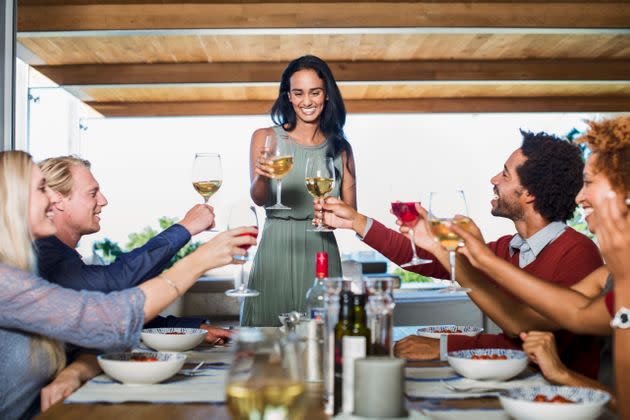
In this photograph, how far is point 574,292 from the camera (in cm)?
178

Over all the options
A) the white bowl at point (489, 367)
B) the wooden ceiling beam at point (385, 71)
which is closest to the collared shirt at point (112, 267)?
the white bowl at point (489, 367)

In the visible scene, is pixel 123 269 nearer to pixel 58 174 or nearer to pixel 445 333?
pixel 58 174

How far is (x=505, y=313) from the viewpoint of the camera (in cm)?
212

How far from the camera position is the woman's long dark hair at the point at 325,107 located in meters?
2.91

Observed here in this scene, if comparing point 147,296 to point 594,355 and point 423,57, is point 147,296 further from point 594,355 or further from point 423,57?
point 423,57

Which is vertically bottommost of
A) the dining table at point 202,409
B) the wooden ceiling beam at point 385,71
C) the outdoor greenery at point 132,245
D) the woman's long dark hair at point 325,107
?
the outdoor greenery at point 132,245

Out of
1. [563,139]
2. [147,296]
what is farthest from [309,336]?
[563,139]

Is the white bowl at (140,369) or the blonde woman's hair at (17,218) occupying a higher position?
the blonde woman's hair at (17,218)

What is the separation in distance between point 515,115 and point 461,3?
3.60m

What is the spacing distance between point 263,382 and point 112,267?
4.80 ft

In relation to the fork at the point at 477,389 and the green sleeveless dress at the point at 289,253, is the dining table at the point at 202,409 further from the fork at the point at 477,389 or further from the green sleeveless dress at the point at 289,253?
the green sleeveless dress at the point at 289,253

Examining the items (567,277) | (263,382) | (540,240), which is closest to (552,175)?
(540,240)

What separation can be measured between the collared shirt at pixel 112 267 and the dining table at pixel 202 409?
711 millimetres

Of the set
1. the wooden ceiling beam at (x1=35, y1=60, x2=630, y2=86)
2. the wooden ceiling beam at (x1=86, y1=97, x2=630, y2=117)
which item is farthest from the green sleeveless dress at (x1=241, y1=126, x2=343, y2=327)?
the wooden ceiling beam at (x1=86, y1=97, x2=630, y2=117)
